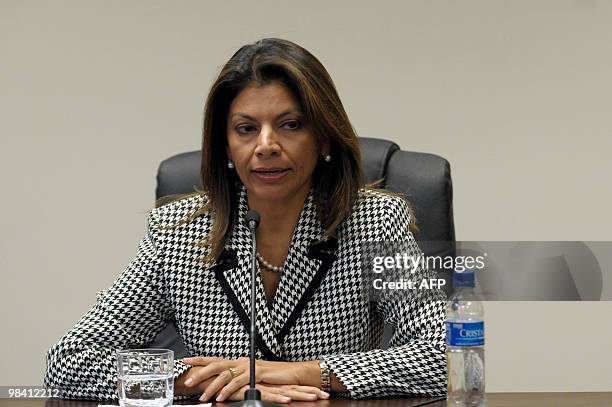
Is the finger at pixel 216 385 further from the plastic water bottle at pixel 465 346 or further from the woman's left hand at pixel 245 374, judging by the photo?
the plastic water bottle at pixel 465 346

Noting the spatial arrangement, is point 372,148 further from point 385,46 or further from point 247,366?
Answer: point 385,46

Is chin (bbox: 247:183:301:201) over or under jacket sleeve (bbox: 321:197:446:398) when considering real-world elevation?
over

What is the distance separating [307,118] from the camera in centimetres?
200

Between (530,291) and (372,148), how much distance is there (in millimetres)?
1198

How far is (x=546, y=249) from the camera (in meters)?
3.30

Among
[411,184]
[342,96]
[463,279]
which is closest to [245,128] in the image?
[411,184]

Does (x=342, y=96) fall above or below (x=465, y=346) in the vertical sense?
above

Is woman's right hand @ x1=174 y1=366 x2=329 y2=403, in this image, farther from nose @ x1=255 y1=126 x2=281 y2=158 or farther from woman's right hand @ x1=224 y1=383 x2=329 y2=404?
nose @ x1=255 y1=126 x2=281 y2=158

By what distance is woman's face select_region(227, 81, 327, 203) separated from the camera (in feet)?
6.45

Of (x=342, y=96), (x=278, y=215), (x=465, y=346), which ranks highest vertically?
(x=342, y=96)

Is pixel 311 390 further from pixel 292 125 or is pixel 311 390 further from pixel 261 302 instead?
pixel 292 125

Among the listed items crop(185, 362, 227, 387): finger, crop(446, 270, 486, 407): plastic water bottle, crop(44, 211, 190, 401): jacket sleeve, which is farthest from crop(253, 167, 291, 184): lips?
crop(446, 270, 486, 407): plastic water bottle

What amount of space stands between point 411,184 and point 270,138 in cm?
46

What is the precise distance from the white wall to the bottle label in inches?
77.0
